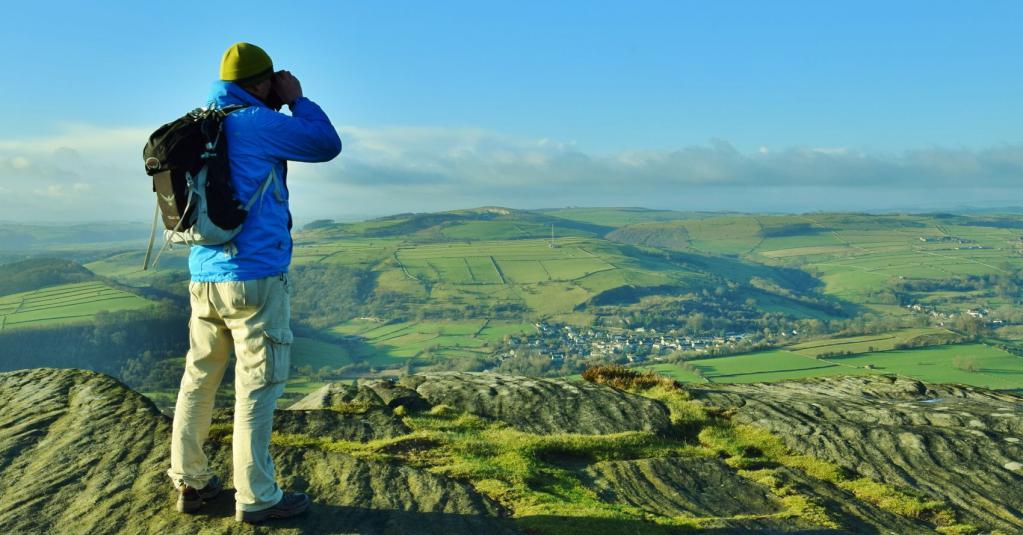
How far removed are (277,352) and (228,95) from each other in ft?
8.67

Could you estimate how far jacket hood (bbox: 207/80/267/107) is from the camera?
6.73m

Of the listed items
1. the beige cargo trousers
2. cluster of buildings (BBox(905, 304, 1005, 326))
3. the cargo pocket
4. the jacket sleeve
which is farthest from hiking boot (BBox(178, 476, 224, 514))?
cluster of buildings (BBox(905, 304, 1005, 326))

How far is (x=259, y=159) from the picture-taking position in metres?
6.62

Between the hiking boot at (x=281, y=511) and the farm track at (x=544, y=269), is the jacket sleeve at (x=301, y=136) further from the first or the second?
the farm track at (x=544, y=269)

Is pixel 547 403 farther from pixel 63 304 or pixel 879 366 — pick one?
pixel 63 304

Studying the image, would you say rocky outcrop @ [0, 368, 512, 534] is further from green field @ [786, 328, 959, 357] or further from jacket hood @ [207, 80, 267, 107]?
green field @ [786, 328, 959, 357]

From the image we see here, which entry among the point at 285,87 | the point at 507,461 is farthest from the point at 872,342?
the point at 285,87

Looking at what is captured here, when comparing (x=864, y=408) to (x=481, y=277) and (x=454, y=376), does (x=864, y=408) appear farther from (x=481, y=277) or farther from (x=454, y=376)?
(x=481, y=277)

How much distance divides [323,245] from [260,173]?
196088mm

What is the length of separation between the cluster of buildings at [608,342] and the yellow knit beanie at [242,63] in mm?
76261

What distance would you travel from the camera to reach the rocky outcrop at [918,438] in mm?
10547

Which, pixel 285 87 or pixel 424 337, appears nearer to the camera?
pixel 285 87

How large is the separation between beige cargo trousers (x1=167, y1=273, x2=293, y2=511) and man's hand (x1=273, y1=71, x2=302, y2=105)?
1.85 meters

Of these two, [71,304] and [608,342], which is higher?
[71,304]
